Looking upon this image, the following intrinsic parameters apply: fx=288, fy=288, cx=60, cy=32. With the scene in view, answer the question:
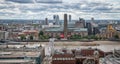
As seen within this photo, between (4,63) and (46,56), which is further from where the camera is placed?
(46,56)

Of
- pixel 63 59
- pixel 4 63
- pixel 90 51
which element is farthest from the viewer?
pixel 90 51

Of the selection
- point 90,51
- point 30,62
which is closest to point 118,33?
point 90,51

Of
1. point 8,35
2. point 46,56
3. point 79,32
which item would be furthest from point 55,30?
point 46,56

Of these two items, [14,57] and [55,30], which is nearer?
[14,57]

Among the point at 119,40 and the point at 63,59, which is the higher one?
the point at 63,59

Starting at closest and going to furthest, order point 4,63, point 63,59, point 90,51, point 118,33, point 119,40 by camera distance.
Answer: point 4,63 → point 63,59 → point 90,51 → point 119,40 → point 118,33

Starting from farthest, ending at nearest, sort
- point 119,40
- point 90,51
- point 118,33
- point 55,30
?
1. point 55,30
2. point 118,33
3. point 119,40
4. point 90,51

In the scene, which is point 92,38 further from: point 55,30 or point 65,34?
point 55,30

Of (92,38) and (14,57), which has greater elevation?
(14,57)

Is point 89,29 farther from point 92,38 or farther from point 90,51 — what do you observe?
point 90,51
